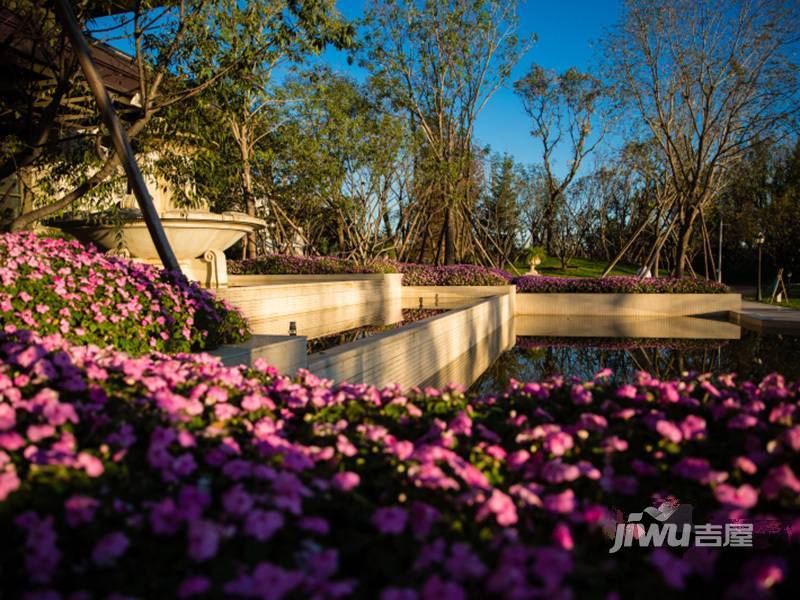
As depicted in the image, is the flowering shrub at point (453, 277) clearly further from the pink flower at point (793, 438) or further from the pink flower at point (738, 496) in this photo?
the pink flower at point (738, 496)

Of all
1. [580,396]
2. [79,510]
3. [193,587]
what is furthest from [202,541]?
[580,396]

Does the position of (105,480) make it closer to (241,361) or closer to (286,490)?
(286,490)

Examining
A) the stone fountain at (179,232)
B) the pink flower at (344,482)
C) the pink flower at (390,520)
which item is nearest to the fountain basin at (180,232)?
the stone fountain at (179,232)

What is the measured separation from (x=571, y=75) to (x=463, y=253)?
8616 mm

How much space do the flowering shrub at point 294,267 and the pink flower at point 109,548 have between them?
47.7 ft

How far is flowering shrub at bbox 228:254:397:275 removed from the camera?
15.6 meters

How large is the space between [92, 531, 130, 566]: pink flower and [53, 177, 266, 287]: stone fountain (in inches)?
254

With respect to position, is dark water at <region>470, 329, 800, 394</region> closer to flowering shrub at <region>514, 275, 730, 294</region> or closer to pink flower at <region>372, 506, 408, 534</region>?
flowering shrub at <region>514, 275, 730, 294</region>

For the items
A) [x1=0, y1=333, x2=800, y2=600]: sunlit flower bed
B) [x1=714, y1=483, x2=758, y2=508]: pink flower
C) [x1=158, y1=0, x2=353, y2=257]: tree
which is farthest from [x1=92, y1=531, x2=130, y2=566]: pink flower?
[x1=158, y1=0, x2=353, y2=257]: tree

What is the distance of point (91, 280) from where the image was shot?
3.52m

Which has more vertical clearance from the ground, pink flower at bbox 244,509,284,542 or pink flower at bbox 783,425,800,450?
pink flower at bbox 783,425,800,450

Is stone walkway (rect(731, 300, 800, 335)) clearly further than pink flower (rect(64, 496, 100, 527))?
Yes

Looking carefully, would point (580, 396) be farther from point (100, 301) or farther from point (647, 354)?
point (647, 354)

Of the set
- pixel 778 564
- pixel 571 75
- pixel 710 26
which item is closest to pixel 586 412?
pixel 778 564
